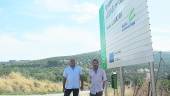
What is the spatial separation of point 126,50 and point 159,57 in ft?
4.62

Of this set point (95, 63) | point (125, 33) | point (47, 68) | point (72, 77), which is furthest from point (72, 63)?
point (47, 68)

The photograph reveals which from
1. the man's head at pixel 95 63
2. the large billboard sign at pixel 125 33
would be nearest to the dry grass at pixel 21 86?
the large billboard sign at pixel 125 33

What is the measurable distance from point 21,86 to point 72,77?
26448 mm

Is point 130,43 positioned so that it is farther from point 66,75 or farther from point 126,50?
point 66,75

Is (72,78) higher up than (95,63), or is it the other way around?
(95,63)

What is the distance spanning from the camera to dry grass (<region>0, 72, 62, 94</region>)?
40.5 meters

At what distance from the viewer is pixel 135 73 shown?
731 inches

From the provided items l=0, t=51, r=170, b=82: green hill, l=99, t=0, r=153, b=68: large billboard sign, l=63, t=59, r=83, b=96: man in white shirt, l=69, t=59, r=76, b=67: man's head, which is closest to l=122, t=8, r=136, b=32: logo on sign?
l=99, t=0, r=153, b=68: large billboard sign

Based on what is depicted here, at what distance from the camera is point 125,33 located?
1595cm

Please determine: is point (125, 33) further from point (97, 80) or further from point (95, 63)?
point (97, 80)

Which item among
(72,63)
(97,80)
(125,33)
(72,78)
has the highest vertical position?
(125,33)

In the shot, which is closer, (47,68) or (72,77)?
(72,77)

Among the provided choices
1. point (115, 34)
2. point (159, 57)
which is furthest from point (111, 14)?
point (159, 57)

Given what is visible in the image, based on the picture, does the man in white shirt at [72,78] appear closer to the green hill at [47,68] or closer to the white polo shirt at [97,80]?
the white polo shirt at [97,80]
